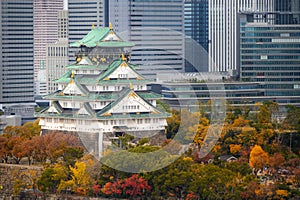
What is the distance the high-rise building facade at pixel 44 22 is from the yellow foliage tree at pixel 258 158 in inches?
3237

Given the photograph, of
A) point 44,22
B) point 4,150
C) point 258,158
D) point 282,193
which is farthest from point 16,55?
point 44,22

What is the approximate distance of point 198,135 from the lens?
63531 mm

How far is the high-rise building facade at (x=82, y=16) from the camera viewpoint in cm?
9875

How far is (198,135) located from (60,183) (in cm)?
913

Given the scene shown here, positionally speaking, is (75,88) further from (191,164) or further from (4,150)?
(191,164)

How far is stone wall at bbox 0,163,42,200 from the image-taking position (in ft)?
196

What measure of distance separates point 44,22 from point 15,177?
276 feet

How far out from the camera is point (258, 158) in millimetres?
57688

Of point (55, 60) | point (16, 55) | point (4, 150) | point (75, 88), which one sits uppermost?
point (55, 60)

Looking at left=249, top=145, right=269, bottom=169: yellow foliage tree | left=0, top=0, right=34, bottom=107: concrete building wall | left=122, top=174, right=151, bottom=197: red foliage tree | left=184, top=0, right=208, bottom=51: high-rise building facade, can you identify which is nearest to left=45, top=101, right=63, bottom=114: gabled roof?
left=122, top=174, right=151, bottom=197: red foliage tree

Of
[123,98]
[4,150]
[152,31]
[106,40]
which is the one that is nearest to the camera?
[4,150]

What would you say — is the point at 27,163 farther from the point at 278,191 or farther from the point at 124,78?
the point at 278,191

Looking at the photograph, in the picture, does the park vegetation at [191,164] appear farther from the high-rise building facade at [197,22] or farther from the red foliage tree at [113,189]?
the high-rise building facade at [197,22]

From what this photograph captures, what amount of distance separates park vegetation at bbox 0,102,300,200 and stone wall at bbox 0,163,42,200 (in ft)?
2.25
